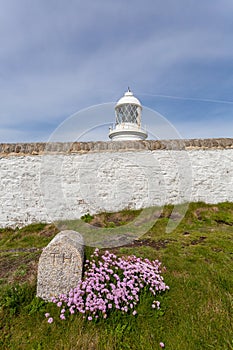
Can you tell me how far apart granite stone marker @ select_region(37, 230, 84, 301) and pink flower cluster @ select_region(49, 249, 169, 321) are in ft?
0.42

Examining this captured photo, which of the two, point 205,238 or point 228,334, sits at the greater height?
point 205,238

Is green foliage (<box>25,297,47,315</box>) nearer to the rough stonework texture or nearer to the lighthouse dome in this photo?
the rough stonework texture

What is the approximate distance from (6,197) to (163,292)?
686 cm

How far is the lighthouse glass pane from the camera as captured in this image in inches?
581

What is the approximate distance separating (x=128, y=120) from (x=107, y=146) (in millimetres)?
5935

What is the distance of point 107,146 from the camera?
9.26 metres

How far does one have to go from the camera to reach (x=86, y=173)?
9148 mm

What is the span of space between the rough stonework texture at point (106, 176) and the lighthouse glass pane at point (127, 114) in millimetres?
5701

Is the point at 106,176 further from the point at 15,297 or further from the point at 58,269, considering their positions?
the point at 15,297

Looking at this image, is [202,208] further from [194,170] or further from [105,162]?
[105,162]

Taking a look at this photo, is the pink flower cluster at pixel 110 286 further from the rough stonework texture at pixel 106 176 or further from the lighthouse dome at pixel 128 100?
the lighthouse dome at pixel 128 100

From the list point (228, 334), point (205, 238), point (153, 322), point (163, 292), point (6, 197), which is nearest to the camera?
point (228, 334)

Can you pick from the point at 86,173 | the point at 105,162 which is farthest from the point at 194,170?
the point at 86,173

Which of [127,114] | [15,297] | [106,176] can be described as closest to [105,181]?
[106,176]
